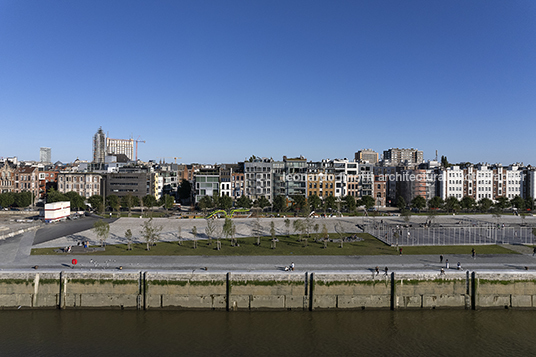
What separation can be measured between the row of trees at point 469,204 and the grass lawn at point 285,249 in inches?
1842

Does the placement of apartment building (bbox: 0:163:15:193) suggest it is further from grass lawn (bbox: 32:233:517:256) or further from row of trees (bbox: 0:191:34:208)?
grass lawn (bbox: 32:233:517:256)

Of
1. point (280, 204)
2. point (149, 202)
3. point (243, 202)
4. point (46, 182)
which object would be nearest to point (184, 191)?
point (149, 202)

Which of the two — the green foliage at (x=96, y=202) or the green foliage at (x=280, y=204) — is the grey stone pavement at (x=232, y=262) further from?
the green foliage at (x=280, y=204)

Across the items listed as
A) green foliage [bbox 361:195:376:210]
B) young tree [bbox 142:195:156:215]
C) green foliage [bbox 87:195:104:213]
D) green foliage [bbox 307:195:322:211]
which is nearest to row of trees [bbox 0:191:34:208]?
green foliage [bbox 87:195:104:213]

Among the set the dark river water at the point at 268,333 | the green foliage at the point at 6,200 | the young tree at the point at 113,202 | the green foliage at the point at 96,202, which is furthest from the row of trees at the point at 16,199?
the dark river water at the point at 268,333

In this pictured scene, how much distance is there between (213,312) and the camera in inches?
1393

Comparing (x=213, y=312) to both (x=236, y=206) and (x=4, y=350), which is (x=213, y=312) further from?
(x=236, y=206)

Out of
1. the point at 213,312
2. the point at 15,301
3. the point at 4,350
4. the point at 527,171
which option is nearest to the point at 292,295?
the point at 213,312

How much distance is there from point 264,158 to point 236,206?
768 inches

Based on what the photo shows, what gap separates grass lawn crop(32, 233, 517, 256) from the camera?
49.5m

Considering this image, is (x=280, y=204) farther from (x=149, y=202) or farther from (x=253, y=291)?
(x=253, y=291)

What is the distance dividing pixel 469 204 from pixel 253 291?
8481cm

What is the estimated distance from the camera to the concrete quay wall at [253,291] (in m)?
35.9

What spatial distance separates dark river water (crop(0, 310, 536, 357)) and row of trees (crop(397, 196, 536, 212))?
217 ft
